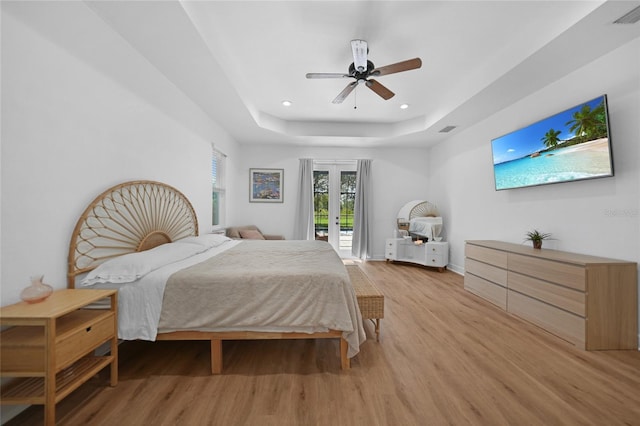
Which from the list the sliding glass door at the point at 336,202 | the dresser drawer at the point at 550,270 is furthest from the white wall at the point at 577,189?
the sliding glass door at the point at 336,202

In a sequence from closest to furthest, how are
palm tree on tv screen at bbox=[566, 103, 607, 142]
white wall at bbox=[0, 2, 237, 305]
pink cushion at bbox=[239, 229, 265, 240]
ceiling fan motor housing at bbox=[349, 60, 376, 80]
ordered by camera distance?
white wall at bbox=[0, 2, 237, 305] < palm tree on tv screen at bbox=[566, 103, 607, 142] < ceiling fan motor housing at bbox=[349, 60, 376, 80] < pink cushion at bbox=[239, 229, 265, 240]

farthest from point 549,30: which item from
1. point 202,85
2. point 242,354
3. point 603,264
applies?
point 242,354

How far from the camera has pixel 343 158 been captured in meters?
5.86

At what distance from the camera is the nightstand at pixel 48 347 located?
1.24 metres

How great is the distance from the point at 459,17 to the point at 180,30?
2.33 meters

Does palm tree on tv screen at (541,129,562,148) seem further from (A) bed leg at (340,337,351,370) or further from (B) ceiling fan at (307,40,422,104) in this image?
(A) bed leg at (340,337,351,370)

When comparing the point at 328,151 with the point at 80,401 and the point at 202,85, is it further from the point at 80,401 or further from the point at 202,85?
the point at 80,401

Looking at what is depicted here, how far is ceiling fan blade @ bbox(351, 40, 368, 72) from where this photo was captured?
2.41 m

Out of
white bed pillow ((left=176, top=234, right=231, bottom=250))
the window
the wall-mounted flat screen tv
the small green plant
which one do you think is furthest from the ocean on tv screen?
the window

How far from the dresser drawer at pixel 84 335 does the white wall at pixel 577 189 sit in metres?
3.99

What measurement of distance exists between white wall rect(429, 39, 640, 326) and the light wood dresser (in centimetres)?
25

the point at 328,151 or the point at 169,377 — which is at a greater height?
the point at 328,151

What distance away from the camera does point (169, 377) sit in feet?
5.92

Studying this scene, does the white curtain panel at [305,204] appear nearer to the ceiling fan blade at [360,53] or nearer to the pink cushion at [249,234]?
the pink cushion at [249,234]
